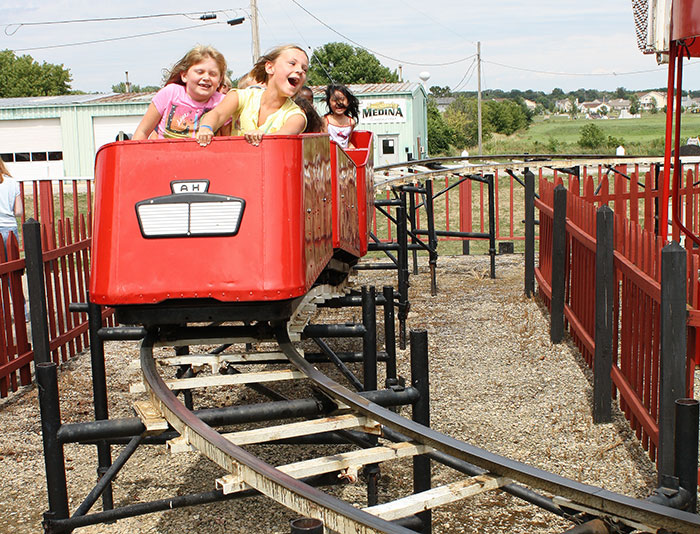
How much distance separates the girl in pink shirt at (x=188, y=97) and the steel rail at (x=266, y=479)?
1816mm

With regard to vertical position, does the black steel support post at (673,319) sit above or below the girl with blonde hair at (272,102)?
below

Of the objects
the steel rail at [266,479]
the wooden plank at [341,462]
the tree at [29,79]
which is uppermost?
the tree at [29,79]

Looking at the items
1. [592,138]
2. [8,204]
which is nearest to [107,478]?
[8,204]

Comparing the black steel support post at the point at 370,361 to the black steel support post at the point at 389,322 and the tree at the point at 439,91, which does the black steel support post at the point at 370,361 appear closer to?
the black steel support post at the point at 389,322

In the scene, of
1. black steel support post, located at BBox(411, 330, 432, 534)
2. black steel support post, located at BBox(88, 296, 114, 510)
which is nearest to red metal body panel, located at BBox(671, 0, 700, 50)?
black steel support post, located at BBox(411, 330, 432, 534)

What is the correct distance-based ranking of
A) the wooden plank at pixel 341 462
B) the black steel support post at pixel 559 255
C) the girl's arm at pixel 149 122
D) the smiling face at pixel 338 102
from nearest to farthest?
1. the wooden plank at pixel 341 462
2. the girl's arm at pixel 149 122
3. the black steel support post at pixel 559 255
4. the smiling face at pixel 338 102

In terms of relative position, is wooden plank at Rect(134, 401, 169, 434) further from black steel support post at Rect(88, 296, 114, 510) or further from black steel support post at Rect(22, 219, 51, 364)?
black steel support post at Rect(22, 219, 51, 364)

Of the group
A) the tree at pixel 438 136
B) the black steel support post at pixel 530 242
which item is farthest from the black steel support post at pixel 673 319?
the tree at pixel 438 136

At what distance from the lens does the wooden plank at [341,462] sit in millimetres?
2547

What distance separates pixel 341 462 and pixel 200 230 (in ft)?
3.49

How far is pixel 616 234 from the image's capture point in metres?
5.48

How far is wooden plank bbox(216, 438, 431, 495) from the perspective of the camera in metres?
2.55

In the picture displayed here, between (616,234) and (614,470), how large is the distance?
1661 mm

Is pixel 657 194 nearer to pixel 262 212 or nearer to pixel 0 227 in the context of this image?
pixel 0 227
